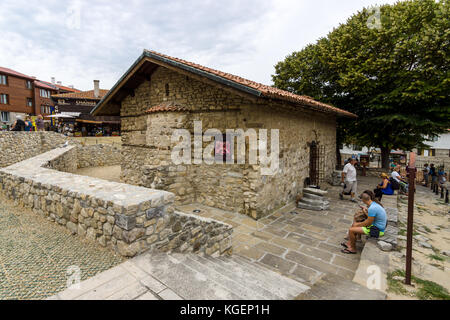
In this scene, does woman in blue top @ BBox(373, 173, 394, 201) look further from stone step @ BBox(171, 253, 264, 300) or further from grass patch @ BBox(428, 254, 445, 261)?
stone step @ BBox(171, 253, 264, 300)

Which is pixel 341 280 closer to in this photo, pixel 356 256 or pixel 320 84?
pixel 356 256

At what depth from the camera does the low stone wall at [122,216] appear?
9.19ft

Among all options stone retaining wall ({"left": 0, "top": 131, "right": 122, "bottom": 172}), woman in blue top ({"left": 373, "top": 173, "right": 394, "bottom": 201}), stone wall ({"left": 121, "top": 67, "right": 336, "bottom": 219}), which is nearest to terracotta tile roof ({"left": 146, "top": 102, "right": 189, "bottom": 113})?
stone wall ({"left": 121, "top": 67, "right": 336, "bottom": 219})

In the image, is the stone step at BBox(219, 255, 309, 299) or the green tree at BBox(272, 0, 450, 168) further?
the green tree at BBox(272, 0, 450, 168)

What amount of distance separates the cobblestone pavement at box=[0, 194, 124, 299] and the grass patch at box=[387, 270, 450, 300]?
3.84 meters

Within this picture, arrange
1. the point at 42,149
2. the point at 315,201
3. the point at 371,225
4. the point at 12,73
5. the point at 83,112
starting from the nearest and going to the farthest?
the point at 371,225, the point at 315,201, the point at 42,149, the point at 83,112, the point at 12,73

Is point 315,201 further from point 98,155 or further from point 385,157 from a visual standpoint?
point 98,155

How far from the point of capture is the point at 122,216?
2.74 metres

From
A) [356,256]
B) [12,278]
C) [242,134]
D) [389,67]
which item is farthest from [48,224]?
[389,67]

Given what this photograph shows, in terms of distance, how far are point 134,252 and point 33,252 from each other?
5.03ft

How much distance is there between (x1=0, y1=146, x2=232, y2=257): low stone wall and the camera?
280 cm

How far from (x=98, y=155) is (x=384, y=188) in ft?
55.8

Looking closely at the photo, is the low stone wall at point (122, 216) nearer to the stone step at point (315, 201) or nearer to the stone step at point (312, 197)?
the stone step at point (315, 201)

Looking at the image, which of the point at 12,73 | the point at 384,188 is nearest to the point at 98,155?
the point at 384,188
